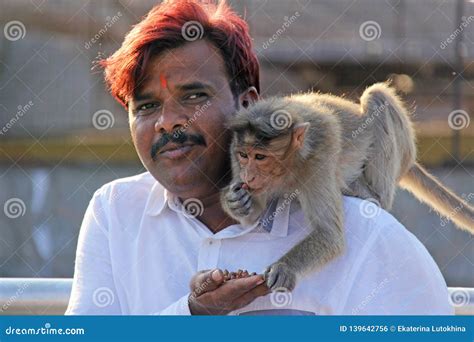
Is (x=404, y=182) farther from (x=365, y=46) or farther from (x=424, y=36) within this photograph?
(x=424, y=36)

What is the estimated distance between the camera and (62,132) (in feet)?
13.3

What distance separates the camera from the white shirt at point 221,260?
6.42 feet

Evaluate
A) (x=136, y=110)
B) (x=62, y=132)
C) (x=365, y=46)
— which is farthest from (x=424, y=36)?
(x=136, y=110)

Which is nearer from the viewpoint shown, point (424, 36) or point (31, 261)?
point (424, 36)

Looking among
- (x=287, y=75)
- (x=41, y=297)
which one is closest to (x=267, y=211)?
(x=41, y=297)

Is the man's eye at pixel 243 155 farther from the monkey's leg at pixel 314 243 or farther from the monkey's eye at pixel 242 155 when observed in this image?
the monkey's leg at pixel 314 243

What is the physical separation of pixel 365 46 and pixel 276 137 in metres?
1.85

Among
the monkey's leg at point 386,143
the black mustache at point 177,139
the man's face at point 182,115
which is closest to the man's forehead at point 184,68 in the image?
the man's face at point 182,115

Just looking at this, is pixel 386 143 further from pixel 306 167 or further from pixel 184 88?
pixel 184 88

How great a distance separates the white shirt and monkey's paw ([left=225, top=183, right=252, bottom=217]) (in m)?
0.04

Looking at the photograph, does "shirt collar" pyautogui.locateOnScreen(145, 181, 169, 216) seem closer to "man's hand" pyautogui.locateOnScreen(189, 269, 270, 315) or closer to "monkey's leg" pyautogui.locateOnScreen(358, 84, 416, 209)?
"man's hand" pyautogui.locateOnScreen(189, 269, 270, 315)

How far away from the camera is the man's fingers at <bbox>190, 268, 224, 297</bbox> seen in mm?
1820

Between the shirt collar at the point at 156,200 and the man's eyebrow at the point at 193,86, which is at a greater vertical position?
the man's eyebrow at the point at 193,86
